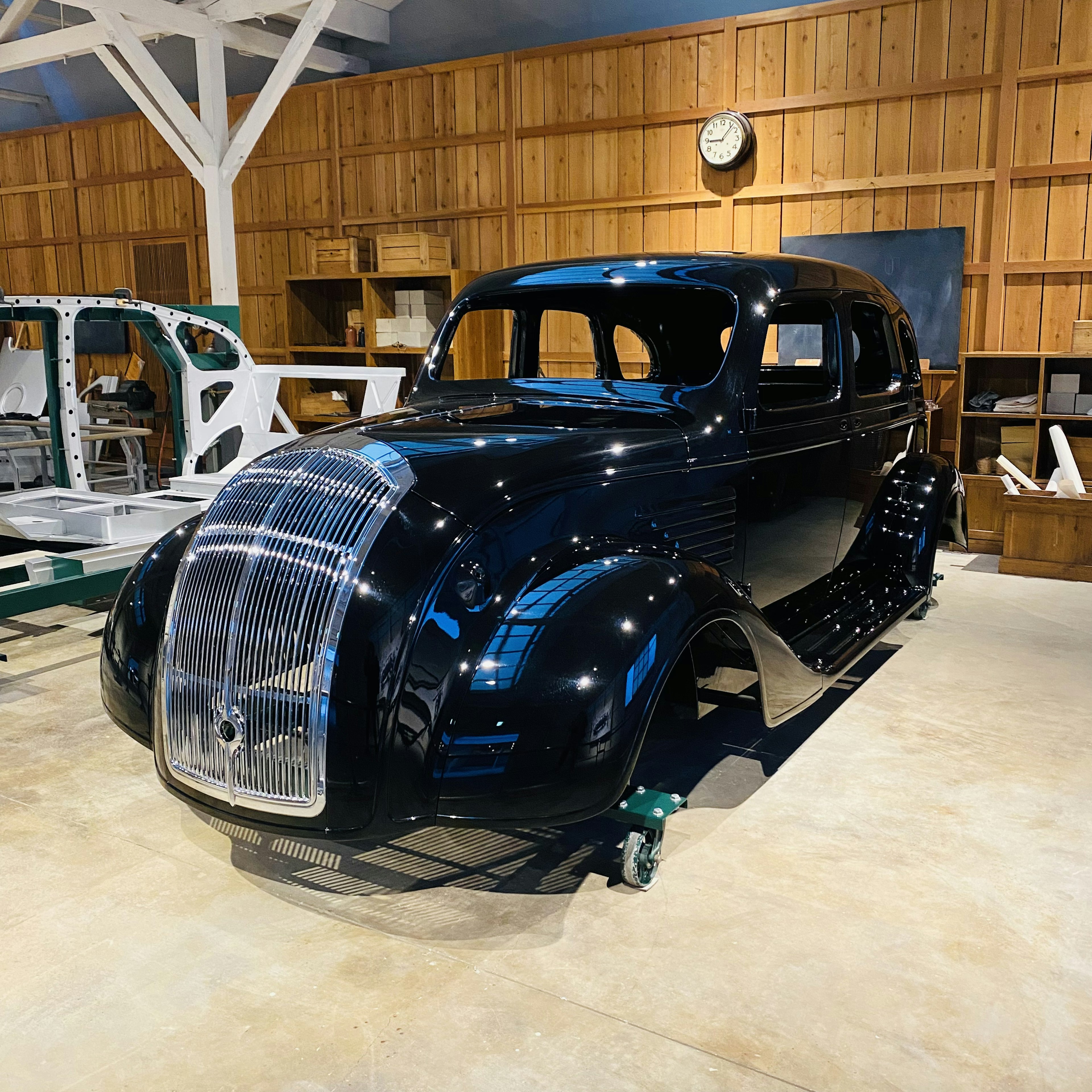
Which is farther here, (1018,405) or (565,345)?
(565,345)

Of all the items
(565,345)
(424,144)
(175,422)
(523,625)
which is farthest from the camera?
(424,144)

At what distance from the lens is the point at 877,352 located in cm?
474

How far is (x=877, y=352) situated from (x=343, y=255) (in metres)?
6.32

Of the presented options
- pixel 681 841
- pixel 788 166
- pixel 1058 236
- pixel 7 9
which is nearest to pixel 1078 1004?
pixel 681 841

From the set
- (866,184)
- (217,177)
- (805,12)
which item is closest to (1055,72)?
(866,184)

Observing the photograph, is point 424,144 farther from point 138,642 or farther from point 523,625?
point 523,625

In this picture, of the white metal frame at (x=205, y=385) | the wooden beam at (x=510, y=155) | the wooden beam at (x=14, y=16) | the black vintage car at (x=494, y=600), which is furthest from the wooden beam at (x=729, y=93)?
the wooden beam at (x=14, y=16)

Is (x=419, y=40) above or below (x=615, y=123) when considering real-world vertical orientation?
above

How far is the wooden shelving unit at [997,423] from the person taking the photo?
6.88 m

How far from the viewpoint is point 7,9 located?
9.24 meters

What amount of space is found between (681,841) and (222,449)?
5148 millimetres

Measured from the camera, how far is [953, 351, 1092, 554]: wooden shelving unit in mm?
6875

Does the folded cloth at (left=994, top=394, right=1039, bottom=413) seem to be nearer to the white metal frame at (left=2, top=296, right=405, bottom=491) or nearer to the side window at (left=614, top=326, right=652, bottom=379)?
the side window at (left=614, top=326, right=652, bottom=379)

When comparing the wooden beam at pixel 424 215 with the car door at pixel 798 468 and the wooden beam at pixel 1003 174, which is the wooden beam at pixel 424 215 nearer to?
the wooden beam at pixel 1003 174
